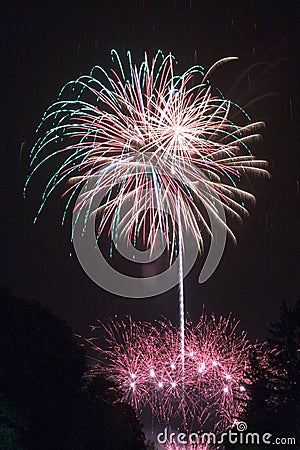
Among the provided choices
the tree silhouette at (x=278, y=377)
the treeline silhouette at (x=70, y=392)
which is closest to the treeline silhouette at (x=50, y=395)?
the treeline silhouette at (x=70, y=392)

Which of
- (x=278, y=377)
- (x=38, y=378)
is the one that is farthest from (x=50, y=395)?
(x=278, y=377)

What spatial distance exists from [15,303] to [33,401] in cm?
447

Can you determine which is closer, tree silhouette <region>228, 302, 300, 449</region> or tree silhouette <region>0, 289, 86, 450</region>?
tree silhouette <region>0, 289, 86, 450</region>

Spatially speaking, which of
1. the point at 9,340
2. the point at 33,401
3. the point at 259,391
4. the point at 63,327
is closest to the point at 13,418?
the point at 33,401

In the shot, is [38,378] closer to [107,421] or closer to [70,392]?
[70,392]

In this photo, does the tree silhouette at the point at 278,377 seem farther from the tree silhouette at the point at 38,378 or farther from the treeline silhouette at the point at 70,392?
the tree silhouette at the point at 38,378

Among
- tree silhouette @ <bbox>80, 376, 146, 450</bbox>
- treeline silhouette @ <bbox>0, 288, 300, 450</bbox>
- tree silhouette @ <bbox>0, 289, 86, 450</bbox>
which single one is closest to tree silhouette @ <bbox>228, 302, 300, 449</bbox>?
treeline silhouette @ <bbox>0, 288, 300, 450</bbox>

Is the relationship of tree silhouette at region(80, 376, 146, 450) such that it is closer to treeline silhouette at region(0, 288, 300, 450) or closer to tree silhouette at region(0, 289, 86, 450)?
treeline silhouette at region(0, 288, 300, 450)

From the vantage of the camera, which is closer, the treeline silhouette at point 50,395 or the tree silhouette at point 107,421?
the treeline silhouette at point 50,395

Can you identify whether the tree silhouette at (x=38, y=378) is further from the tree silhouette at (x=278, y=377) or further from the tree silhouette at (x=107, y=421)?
the tree silhouette at (x=278, y=377)

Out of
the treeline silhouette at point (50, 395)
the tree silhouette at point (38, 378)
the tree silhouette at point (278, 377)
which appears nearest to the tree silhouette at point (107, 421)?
the treeline silhouette at point (50, 395)

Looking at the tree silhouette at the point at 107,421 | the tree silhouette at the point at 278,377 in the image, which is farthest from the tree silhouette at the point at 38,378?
the tree silhouette at the point at 278,377

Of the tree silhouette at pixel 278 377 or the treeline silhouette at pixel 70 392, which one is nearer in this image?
the treeline silhouette at pixel 70 392

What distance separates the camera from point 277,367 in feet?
81.7
